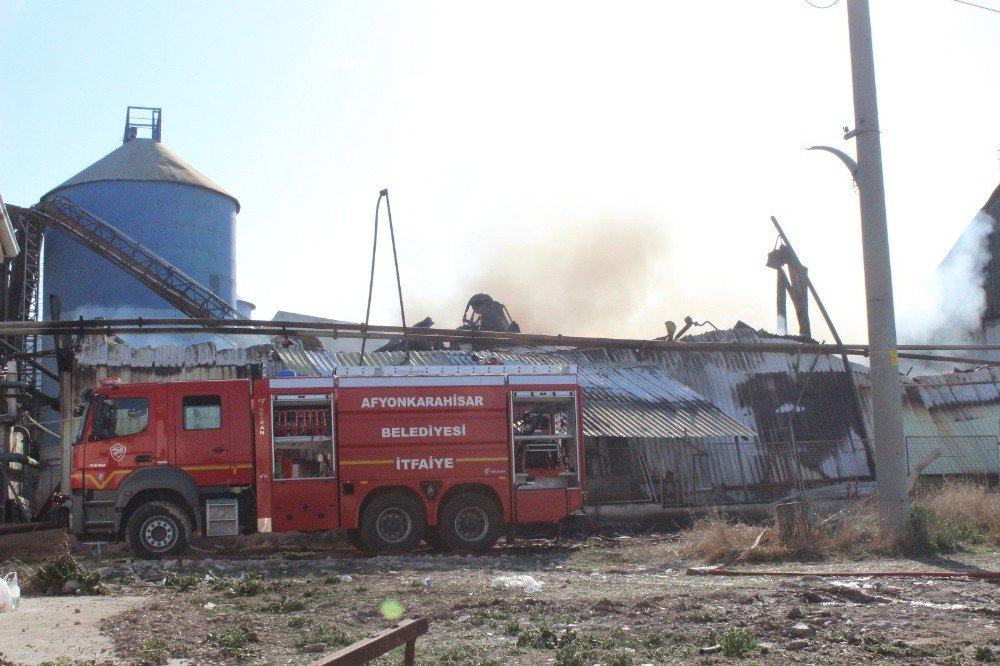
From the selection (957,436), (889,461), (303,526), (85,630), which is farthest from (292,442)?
(957,436)

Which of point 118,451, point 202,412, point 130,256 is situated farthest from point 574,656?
point 130,256

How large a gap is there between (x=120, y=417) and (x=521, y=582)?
→ 7.39 meters

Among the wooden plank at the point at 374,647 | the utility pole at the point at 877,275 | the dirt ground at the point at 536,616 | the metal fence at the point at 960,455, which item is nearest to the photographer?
the wooden plank at the point at 374,647

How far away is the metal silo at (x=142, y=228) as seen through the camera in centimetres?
3173

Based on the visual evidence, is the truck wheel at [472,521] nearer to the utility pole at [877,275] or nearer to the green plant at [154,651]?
the utility pole at [877,275]

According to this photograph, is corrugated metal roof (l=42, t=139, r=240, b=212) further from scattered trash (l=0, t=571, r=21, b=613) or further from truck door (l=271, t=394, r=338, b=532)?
scattered trash (l=0, t=571, r=21, b=613)

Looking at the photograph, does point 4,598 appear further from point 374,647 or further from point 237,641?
point 374,647

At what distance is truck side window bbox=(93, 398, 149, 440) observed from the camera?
1516cm

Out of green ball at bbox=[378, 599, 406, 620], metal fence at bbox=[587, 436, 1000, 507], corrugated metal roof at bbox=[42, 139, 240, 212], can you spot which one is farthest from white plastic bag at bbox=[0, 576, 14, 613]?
corrugated metal roof at bbox=[42, 139, 240, 212]

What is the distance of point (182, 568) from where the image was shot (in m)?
13.4

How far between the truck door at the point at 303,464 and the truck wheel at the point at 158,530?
4.57 ft

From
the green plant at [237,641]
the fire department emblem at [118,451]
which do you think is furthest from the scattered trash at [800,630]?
the fire department emblem at [118,451]

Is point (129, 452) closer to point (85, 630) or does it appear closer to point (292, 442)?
point (292, 442)

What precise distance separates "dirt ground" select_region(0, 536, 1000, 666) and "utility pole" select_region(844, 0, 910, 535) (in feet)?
6.44
